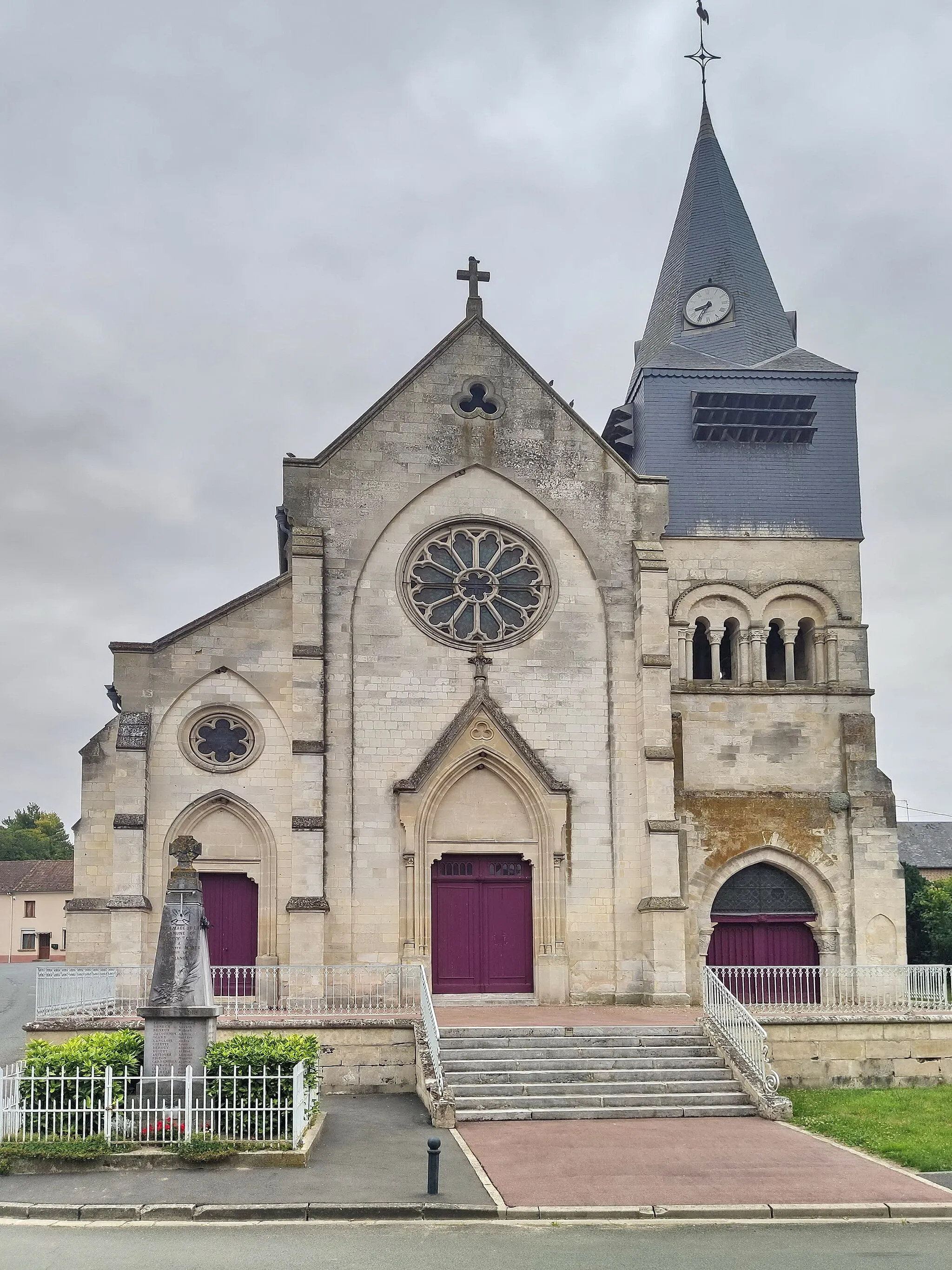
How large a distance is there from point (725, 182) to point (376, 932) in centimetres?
2217

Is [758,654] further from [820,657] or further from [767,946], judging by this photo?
[767,946]

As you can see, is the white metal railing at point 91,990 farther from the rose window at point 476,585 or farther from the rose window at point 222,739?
the rose window at point 476,585

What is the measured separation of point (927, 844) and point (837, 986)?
4439 cm

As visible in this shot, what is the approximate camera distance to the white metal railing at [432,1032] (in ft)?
61.5

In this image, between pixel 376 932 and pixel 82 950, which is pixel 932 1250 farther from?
pixel 82 950

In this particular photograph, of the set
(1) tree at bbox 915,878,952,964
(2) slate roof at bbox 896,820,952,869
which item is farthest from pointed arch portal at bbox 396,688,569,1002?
(2) slate roof at bbox 896,820,952,869

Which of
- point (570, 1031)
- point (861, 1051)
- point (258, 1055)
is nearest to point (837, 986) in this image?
point (861, 1051)

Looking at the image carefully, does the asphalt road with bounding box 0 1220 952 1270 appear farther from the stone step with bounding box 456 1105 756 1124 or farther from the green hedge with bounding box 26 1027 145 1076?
the stone step with bounding box 456 1105 756 1124

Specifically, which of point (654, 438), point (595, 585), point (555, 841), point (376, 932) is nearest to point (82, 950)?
point (376, 932)

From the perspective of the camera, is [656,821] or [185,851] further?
[656,821]

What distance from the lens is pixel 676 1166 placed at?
15227 mm

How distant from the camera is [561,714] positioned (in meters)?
27.1

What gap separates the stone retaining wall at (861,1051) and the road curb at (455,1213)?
7.93m

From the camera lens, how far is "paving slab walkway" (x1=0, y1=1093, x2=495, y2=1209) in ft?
43.5
